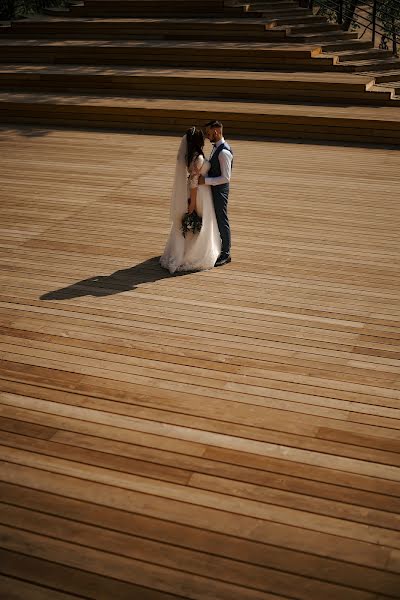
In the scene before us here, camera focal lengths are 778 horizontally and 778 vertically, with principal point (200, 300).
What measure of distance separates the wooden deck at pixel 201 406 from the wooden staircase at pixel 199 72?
333 cm

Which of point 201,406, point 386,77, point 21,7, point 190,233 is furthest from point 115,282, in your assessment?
point 21,7

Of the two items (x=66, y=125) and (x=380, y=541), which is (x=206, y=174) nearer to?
(x=380, y=541)

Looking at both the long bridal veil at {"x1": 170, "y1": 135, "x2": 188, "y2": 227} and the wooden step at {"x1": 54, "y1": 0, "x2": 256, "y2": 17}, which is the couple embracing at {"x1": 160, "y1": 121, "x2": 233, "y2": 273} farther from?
the wooden step at {"x1": 54, "y1": 0, "x2": 256, "y2": 17}

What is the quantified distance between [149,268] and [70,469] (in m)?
3.05

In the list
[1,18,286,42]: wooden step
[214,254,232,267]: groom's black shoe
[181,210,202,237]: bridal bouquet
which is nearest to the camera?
[181,210,202,237]: bridal bouquet

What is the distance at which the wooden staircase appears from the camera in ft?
38.4

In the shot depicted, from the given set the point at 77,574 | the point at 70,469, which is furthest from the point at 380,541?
the point at 70,469

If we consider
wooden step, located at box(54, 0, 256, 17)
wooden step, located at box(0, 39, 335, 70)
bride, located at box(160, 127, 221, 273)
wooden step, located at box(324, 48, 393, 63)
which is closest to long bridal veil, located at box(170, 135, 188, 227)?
bride, located at box(160, 127, 221, 273)

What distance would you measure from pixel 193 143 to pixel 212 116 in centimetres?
518

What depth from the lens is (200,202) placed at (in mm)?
6922

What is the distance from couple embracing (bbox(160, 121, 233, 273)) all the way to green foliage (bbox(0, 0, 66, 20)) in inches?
567

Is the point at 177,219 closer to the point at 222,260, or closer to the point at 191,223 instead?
the point at 191,223

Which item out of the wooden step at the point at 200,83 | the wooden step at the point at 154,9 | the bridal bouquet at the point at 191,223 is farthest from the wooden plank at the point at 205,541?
the wooden step at the point at 154,9

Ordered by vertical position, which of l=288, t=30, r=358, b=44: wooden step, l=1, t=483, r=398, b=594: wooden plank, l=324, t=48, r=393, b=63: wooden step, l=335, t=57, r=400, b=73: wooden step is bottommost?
l=1, t=483, r=398, b=594: wooden plank
